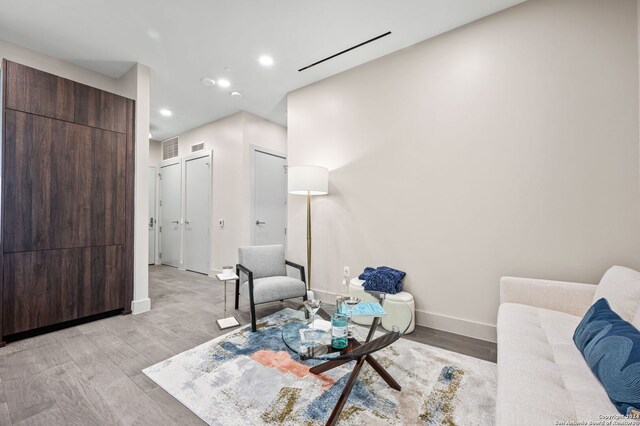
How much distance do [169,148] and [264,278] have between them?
14.8 ft

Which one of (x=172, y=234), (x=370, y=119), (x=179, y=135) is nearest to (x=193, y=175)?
(x=179, y=135)

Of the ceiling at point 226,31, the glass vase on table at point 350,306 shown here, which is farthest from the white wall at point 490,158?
the glass vase on table at point 350,306

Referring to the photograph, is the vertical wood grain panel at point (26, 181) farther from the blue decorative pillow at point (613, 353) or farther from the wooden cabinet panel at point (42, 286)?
the blue decorative pillow at point (613, 353)

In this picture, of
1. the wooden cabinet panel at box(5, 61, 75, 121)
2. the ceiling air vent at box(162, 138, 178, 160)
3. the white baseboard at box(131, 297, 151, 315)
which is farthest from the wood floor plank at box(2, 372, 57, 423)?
the ceiling air vent at box(162, 138, 178, 160)

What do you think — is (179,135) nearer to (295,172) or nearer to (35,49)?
(35,49)

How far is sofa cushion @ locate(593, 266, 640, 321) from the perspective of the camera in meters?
1.42

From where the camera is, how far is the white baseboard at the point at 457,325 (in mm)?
2395

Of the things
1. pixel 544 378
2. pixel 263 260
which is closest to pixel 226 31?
pixel 263 260

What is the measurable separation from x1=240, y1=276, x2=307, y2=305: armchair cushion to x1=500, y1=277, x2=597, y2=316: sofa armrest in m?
1.88

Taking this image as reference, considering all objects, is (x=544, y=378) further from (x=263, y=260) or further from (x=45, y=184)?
(x=45, y=184)

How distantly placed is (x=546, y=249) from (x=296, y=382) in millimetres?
2196

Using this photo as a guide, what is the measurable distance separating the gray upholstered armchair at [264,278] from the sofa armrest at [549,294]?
6.22ft

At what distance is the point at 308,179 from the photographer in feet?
10.00

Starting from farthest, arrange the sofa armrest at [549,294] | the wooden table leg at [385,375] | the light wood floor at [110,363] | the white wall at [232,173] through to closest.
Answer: the white wall at [232,173] < the sofa armrest at [549,294] < the wooden table leg at [385,375] < the light wood floor at [110,363]
